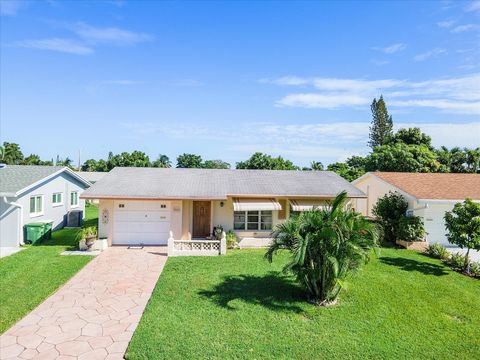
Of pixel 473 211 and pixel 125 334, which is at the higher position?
pixel 473 211

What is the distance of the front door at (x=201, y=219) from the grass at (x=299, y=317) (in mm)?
6029

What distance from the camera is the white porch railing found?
20141mm

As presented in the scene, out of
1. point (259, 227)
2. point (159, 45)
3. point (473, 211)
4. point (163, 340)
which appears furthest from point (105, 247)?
point (473, 211)

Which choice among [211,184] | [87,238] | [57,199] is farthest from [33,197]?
[211,184]

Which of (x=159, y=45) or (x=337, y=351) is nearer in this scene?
(x=337, y=351)

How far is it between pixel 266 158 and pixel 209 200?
37.5 m

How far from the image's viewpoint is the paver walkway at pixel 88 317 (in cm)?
953

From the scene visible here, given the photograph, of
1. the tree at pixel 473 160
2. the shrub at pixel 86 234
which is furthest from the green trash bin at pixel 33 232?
the tree at pixel 473 160

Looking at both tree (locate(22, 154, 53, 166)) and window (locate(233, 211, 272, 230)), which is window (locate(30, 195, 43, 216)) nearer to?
window (locate(233, 211, 272, 230))

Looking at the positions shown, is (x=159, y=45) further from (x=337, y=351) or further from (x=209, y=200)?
(x=337, y=351)

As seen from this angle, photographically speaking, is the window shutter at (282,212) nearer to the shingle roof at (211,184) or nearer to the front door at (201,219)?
the shingle roof at (211,184)

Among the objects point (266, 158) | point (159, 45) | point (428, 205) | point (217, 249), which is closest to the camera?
point (217, 249)

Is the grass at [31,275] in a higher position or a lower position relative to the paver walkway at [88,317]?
higher

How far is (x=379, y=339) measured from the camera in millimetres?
10531
